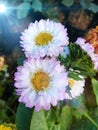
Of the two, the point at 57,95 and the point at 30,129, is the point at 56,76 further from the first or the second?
the point at 30,129

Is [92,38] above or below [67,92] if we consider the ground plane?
above

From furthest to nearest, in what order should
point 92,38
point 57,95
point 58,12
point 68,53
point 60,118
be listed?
1. point 58,12
2. point 92,38
3. point 60,118
4. point 68,53
5. point 57,95

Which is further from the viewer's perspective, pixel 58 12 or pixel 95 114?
pixel 58 12

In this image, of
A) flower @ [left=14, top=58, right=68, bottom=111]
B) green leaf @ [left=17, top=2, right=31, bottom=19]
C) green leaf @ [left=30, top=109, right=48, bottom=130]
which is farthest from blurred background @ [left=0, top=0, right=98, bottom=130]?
flower @ [left=14, top=58, right=68, bottom=111]

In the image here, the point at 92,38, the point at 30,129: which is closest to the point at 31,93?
the point at 30,129

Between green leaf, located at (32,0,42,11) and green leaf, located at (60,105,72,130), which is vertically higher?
green leaf, located at (32,0,42,11)

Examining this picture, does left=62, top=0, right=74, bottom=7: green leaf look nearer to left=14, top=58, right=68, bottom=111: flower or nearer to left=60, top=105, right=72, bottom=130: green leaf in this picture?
left=60, top=105, right=72, bottom=130: green leaf

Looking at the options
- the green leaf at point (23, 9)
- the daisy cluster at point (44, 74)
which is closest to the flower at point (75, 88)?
the daisy cluster at point (44, 74)
